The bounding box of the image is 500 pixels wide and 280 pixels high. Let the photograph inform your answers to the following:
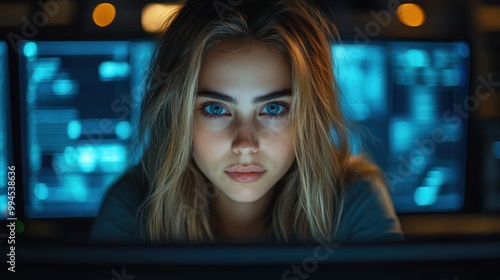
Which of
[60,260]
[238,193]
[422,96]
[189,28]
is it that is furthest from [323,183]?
[60,260]

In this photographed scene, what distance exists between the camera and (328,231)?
1365mm

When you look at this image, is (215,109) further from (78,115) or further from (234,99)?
(78,115)

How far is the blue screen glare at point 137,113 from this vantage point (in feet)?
5.60

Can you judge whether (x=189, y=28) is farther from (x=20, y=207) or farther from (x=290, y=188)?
(x=20, y=207)

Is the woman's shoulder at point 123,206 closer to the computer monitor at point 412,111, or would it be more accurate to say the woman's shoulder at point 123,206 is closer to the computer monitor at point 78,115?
the computer monitor at point 78,115

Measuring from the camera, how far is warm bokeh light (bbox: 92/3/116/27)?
168 cm

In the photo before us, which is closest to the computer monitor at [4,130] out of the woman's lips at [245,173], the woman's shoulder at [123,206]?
the woman's shoulder at [123,206]

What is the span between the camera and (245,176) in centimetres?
138

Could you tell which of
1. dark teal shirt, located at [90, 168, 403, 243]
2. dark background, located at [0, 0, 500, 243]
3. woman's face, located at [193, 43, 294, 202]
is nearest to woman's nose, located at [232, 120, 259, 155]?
woman's face, located at [193, 43, 294, 202]

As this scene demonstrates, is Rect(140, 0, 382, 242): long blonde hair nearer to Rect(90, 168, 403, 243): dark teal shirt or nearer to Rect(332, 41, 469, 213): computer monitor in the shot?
Rect(90, 168, 403, 243): dark teal shirt

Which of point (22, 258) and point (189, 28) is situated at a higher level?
point (189, 28)

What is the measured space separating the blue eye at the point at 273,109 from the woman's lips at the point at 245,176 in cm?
13

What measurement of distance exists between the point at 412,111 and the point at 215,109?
0.81 meters

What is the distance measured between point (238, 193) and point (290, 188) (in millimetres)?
178
